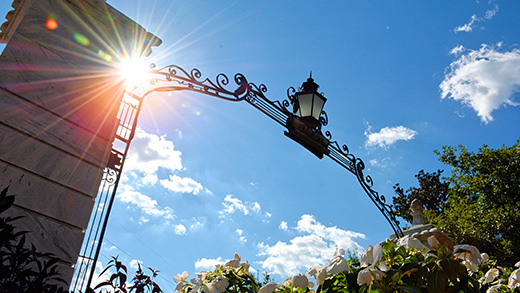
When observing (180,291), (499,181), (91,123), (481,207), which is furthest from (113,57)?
(499,181)

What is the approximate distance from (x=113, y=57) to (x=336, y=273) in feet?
9.29

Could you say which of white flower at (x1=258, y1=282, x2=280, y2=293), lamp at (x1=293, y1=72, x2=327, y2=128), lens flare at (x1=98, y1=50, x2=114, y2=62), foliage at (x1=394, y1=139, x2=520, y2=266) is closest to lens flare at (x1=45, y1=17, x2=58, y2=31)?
lens flare at (x1=98, y1=50, x2=114, y2=62)

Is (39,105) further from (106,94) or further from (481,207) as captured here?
(481,207)

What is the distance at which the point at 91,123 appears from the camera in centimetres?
322

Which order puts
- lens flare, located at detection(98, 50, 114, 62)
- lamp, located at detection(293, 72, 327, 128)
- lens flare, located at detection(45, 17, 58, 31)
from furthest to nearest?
lamp, located at detection(293, 72, 327, 128)
lens flare, located at detection(98, 50, 114, 62)
lens flare, located at detection(45, 17, 58, 31)

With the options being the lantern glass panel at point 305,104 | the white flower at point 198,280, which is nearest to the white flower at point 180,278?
the white flower at point 198,280

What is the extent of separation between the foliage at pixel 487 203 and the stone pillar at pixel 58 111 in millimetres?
15074

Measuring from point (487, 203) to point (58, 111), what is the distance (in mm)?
A: 17521

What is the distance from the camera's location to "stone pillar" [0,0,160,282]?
8.85 feet

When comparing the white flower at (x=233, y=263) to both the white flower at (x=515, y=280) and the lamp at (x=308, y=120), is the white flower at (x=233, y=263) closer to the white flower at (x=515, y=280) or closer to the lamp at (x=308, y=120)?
the white flower at (x=515, y=280)

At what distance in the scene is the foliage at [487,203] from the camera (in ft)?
47.9

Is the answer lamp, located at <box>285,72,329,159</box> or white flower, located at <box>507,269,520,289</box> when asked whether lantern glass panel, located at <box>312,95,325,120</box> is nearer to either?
lamp, located at <box>285,72,329,159</box>

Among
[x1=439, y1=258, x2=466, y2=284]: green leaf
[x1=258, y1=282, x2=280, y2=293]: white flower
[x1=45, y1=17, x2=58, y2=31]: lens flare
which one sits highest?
[x1=45, y1=17, x2=58, y2=31]: lens flare

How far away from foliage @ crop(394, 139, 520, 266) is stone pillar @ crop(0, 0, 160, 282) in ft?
49.5
